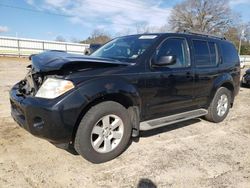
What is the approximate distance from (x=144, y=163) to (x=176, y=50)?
2107 millimetres

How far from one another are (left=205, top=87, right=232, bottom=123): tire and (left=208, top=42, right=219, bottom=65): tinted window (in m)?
0.66

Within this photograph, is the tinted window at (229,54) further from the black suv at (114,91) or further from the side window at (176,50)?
the side window at (176,50)

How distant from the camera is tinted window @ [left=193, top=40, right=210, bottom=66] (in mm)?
4970

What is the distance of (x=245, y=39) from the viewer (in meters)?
59.3

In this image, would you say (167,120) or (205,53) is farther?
(205,53)

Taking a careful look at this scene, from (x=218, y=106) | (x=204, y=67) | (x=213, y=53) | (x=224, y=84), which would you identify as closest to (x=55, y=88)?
(x=204, y=67)

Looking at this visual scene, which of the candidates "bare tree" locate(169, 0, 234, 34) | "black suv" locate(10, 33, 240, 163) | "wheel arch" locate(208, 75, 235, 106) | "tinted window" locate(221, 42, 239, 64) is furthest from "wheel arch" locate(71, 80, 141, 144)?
"bare tree" locate(169, 0, 234, 34)

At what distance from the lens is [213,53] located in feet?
17.9

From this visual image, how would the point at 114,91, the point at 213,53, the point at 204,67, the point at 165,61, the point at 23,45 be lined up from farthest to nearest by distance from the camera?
the point at 23,45 < the point at 213,53 < the point at 204,67 < the point at 165,61 < the point at 114,91

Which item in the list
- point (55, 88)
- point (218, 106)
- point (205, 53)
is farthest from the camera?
point (218, 106)

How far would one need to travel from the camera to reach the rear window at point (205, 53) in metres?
4.99

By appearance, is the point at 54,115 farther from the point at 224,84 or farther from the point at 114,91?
the point at 224,84

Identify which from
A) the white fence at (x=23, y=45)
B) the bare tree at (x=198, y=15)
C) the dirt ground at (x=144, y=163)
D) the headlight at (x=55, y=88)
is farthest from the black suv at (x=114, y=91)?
the bare tree at (x=198, y=15)

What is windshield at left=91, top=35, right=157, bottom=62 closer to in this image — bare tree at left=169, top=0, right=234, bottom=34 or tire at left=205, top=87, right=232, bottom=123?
tire at left=205, top=87, right=232, bottom=123
